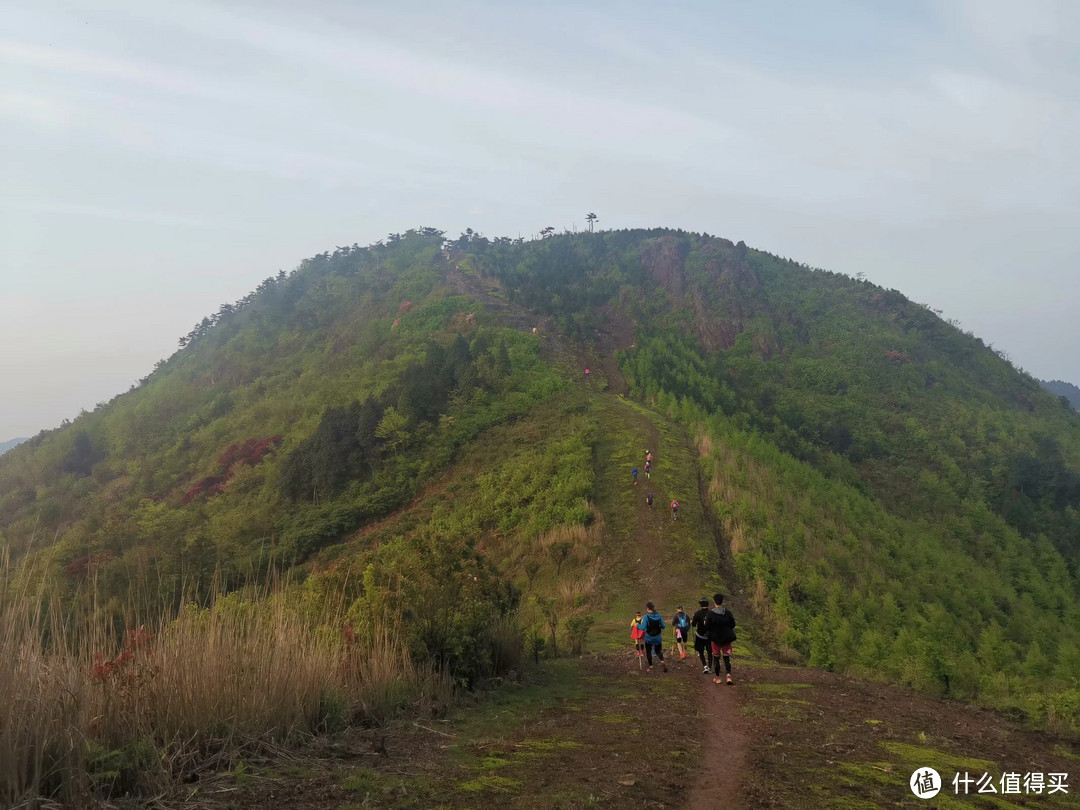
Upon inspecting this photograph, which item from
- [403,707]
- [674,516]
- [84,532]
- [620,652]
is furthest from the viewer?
[84,532]

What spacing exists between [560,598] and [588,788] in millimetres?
13575

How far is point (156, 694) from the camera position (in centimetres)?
450

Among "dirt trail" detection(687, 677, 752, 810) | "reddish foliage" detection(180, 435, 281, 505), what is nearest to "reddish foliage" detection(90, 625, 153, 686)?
"dirt trail" detection(687, 677, 752, 810)

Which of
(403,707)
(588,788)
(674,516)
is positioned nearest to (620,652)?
(403,707)

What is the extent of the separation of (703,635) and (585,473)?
15108 mm

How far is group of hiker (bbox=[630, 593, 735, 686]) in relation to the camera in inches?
384

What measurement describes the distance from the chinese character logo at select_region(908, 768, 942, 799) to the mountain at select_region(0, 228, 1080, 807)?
336cm

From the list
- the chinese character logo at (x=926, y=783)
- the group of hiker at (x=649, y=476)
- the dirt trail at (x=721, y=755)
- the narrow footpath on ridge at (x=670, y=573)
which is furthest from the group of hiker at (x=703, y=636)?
the group of hiker at (x=649, y=476)

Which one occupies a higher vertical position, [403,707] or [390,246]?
[390,246]

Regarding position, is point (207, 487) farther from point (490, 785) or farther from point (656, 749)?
point (490, 785)

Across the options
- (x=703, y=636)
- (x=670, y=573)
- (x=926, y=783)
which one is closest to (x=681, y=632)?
(x=703, y=636)

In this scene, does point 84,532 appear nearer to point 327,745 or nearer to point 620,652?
point 620,652

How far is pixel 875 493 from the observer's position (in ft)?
132

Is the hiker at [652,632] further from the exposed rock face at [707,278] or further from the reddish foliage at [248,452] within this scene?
the exposed rock face at [707,278]
